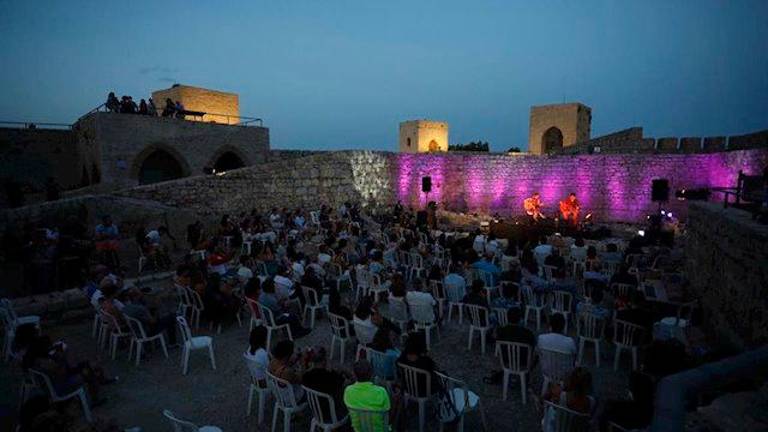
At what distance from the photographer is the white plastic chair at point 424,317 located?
5.59 metres

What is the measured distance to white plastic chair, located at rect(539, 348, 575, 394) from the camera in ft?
13.2

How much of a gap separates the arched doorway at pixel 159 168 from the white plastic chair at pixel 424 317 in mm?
14771

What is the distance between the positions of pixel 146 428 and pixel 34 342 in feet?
4.20

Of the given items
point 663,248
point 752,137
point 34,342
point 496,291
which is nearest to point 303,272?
point 496,291

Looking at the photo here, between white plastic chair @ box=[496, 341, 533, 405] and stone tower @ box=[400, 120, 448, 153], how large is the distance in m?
28.2

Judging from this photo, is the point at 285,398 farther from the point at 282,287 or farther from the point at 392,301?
the point at 282,287

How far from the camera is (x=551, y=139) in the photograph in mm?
29000

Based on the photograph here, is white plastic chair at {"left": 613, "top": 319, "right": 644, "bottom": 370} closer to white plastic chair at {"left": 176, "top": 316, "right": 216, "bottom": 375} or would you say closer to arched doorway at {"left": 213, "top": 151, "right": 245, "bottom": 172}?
white plastic chair at {"left": 176, "top": 316, "right": 216, "bottom": 375}

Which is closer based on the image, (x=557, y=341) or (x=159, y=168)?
(x=557, y=341)

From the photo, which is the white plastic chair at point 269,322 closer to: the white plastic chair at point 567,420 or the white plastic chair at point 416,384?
the white plastic chair at point 416,384

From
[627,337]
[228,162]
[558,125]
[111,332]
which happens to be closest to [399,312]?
[627,337]

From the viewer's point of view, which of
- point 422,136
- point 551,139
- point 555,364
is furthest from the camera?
point 422,136

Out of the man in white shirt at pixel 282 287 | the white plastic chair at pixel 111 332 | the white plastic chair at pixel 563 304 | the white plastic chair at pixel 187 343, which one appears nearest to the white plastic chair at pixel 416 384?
the white plastic chair at pixel 187 343

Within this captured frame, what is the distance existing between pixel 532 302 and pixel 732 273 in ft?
8.15
